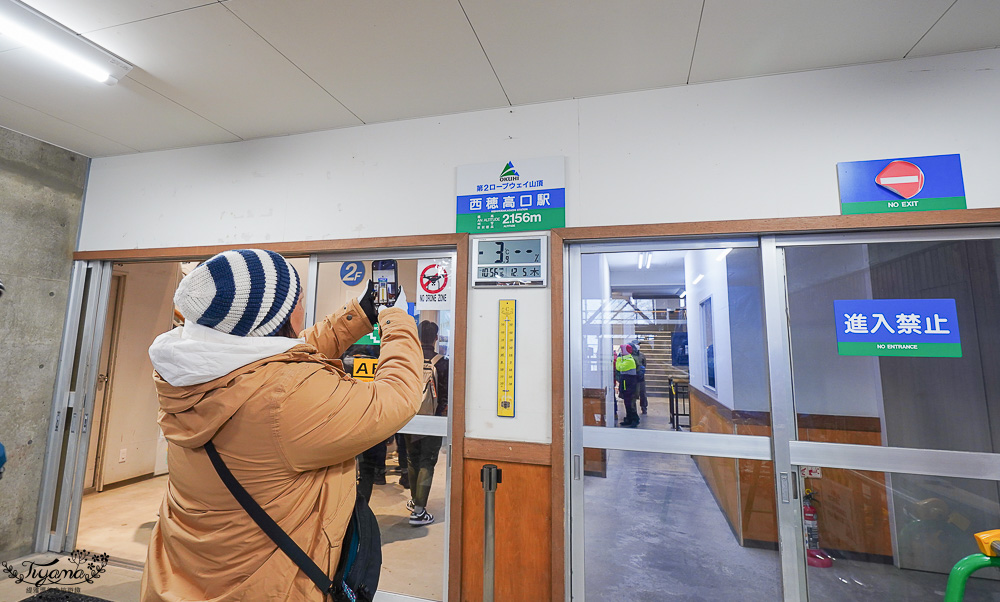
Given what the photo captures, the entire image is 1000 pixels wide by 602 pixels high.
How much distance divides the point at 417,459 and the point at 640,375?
4.25 feet

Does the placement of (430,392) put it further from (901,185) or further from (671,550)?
(901,185)

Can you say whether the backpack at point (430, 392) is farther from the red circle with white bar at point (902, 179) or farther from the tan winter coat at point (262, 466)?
the red circle with white bar at point (902, 179)

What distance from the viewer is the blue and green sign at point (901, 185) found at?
1.87 m

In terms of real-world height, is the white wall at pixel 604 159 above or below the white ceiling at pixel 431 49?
below

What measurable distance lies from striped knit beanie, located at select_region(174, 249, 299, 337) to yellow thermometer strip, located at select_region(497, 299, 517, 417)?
51.7 inches

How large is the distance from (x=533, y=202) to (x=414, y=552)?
6.60 feet

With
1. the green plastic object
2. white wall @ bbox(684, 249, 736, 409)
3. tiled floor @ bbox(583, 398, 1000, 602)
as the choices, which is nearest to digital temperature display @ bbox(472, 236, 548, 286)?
white wall @ bbox(684, 249, 736, 409)

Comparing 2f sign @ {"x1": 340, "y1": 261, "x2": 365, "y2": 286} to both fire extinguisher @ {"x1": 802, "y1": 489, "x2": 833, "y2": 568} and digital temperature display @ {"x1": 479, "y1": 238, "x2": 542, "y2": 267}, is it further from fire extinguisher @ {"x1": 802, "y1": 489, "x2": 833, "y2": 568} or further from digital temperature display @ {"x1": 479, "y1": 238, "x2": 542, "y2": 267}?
fire extinguisher @ {"x1": 802, "y1": 489, "x2": 833, "y2": 568}

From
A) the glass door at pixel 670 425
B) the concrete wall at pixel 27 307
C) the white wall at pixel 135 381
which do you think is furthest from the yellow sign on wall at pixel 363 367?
the white wall at pixel 135 381

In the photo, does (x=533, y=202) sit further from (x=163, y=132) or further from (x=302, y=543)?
(x=163, y=132)

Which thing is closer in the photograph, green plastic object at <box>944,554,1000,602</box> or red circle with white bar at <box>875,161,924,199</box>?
green plastic object at <box>944,554,1000,602</box>

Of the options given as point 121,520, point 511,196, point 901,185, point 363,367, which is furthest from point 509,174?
point 121,520

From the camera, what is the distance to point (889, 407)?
1.91 metres

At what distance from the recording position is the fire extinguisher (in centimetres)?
192
